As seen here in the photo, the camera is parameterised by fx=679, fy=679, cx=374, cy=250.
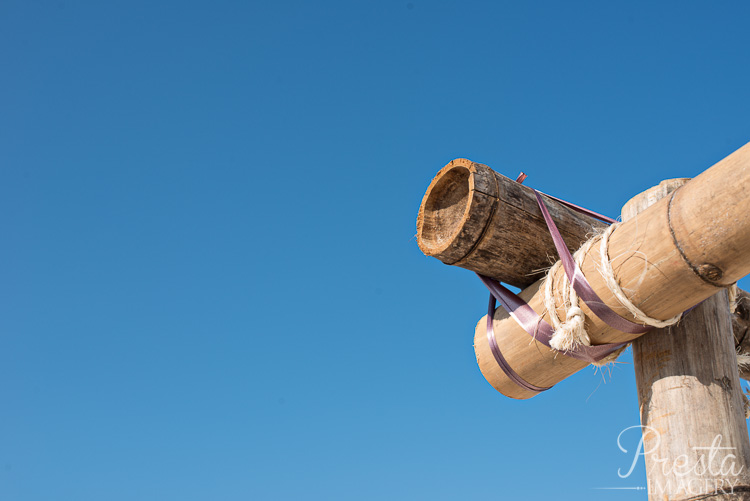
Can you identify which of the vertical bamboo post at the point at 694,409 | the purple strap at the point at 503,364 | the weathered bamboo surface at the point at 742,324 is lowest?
the vertical bamboo post at the point at 694,409

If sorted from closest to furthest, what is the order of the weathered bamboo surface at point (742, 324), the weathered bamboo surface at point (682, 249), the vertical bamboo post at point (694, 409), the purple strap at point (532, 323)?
the weathered bamboo surface at point (682, 249)
the vertical bamboo post at point (694, 409)
the purple strap at point (532, 323)
the weathered bamboo surface at point (742, 324)

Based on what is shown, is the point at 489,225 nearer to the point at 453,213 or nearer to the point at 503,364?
the point at 453,213

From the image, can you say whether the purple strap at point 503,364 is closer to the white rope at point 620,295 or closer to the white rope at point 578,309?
the white rope at point 578,309

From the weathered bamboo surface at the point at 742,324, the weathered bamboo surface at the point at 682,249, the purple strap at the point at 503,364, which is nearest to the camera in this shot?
the weathered bamboo surface at the point at 682,249

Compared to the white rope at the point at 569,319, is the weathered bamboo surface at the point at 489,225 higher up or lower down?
higher up

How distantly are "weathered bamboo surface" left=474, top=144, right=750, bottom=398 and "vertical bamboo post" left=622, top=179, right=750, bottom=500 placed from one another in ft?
0.57

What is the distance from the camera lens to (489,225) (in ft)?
8.26

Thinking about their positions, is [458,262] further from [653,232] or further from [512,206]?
[653,232]

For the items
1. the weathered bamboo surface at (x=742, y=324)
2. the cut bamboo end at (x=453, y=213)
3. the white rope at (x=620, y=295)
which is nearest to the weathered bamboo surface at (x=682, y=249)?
the white rope at (x=620, y=295)

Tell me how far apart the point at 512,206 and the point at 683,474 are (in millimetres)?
1073

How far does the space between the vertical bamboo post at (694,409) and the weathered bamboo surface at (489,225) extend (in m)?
0.46

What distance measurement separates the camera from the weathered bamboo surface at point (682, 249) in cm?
192

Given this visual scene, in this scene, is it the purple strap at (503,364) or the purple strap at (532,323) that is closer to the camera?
the purple strap at (532,323)

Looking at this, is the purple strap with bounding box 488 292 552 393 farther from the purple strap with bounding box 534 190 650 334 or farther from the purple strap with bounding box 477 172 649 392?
the purple strap with bounding box 534 190 650 334
